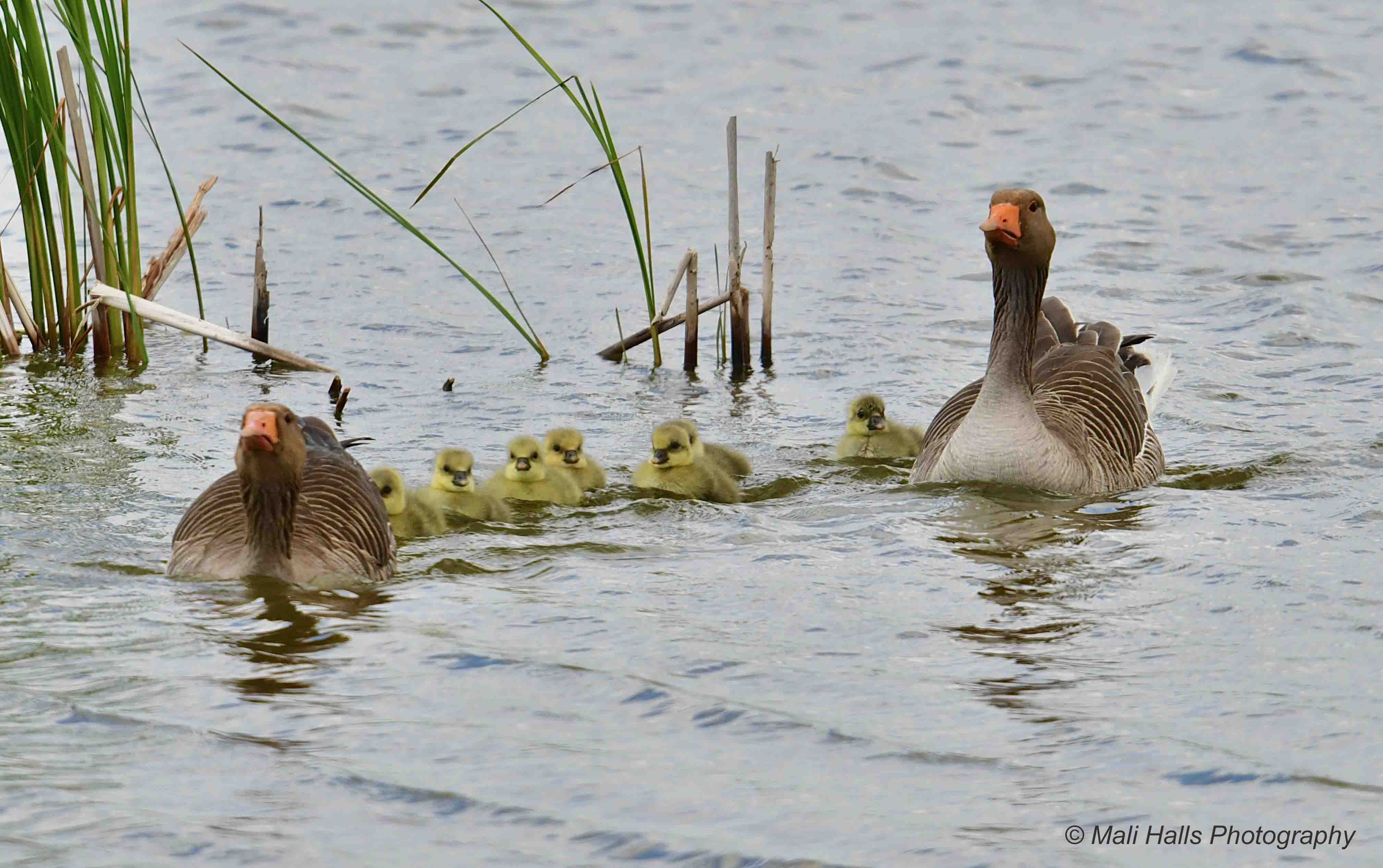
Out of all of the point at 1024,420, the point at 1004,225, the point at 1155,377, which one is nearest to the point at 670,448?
the point at 1024,420

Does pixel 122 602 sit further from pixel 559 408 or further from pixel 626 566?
pixel 559 408

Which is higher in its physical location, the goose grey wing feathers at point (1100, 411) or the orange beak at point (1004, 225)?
the orange beak at point (1004, 225)

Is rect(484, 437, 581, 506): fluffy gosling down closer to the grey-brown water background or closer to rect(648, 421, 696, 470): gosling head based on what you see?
the grey-brown water background

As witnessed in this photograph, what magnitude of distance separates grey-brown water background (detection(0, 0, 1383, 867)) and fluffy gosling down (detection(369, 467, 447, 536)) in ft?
0.44

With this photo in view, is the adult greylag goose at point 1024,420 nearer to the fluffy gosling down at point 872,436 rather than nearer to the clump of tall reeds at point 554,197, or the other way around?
the fluffy gosling down at point 872,436

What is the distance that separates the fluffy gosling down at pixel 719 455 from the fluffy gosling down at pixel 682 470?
0.08m

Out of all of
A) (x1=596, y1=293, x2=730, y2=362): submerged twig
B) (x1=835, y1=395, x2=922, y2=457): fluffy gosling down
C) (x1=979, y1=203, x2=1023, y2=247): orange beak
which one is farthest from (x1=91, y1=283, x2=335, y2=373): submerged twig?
(x1=979, y1=203, x2=1023, y2=247): orange beak

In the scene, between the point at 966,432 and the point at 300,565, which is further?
the point at 966,432

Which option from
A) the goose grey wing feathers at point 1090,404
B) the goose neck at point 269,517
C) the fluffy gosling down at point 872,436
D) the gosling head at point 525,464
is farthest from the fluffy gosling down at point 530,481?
the goose grey wing feathers at point 1090,404

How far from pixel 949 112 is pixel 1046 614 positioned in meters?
13.0

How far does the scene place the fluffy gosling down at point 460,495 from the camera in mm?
8680

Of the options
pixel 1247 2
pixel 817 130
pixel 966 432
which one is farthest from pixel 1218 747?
pixel 1247 2

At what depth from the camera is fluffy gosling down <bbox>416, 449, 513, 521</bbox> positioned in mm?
8680

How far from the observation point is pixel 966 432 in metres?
9.16
